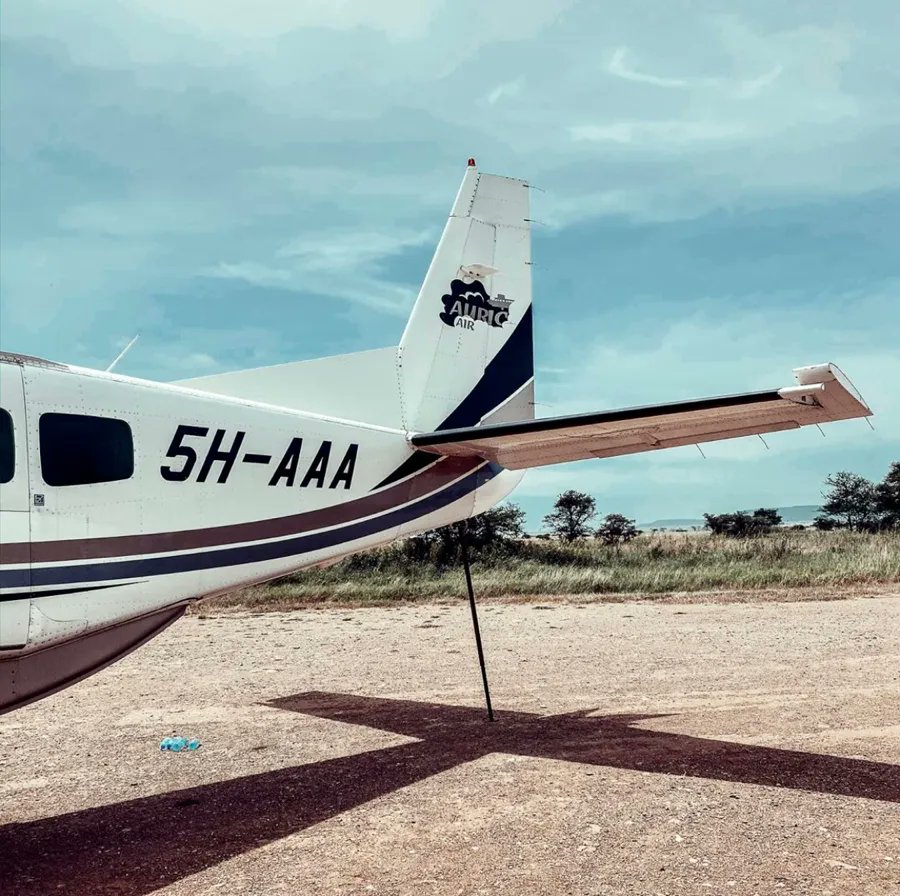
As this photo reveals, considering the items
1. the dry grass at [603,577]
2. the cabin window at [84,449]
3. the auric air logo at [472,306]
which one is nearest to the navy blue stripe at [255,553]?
the cabin window at [84,449]

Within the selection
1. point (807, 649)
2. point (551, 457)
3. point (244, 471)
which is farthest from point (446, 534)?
point (244, 471)

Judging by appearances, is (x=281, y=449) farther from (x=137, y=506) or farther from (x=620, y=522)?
(x=620, y=522)

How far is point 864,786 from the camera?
635cm

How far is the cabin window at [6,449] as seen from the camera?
520 cm

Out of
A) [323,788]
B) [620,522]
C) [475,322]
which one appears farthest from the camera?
[620,522]

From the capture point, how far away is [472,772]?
704 cm

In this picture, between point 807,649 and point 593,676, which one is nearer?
point 593,676

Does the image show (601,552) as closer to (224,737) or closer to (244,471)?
(224,737)

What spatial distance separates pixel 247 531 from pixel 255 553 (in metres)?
0.21

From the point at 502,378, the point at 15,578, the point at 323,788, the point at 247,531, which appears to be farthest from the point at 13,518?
the point at 502,378

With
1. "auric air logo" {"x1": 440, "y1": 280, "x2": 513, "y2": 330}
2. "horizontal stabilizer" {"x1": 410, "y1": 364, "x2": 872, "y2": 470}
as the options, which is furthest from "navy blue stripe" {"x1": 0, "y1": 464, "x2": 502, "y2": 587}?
"auric air logo" {"x1": 440, "y1": 280, "x2": 513, "y2": 330}

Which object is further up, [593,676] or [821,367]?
[821,367]

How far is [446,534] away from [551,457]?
22132 mm

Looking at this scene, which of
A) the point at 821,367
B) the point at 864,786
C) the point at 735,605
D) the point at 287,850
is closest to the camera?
the point at 287,850
